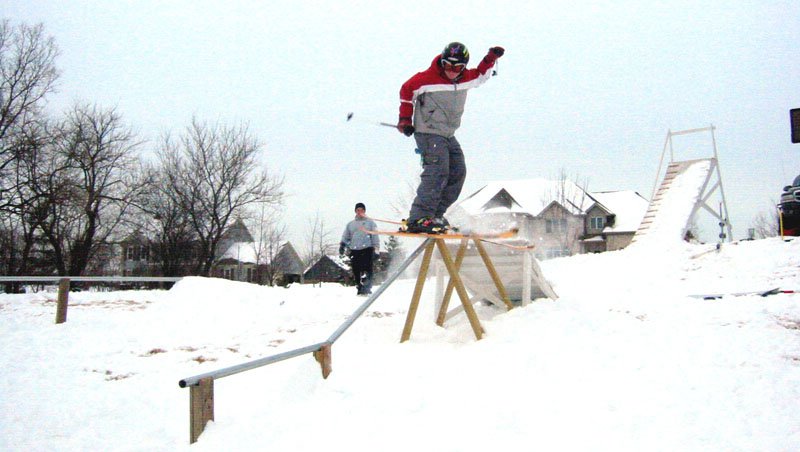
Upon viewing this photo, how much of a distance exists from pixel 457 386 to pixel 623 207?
46.7 m

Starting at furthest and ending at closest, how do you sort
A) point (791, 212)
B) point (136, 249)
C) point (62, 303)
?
point (136, 249) < point (791, 212) < point (62, 303)

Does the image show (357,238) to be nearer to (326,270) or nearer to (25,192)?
(25,192)

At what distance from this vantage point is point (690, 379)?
3477 mm

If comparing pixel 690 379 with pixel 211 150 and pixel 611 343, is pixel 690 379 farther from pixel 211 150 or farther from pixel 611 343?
pixel 211 150

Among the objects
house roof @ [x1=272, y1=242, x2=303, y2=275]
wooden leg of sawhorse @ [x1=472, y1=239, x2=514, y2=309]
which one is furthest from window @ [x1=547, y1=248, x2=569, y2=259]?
wooden leg of sawhorse @ [x1=472, y1=239, x2=514, y2=309]

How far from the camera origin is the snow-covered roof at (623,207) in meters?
43.9

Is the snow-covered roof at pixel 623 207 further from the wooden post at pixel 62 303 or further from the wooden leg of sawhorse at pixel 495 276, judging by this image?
the wooden post at pixel 62 303

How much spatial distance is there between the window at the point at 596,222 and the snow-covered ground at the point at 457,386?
40054 millimetres

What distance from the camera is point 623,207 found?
152 feet

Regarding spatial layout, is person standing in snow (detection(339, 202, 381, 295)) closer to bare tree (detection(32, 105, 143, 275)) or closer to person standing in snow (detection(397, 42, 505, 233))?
person standing in snow (detection(397, 42, 505, 233))

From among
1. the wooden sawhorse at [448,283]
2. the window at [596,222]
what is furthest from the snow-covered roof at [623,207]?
the wooden sawhorse at [448,283]

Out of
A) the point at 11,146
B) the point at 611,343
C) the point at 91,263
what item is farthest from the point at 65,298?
the point at 91,263

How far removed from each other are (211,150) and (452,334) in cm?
3393

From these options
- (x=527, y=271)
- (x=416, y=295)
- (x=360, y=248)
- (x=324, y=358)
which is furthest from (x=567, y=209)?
(x=324, y=358)
